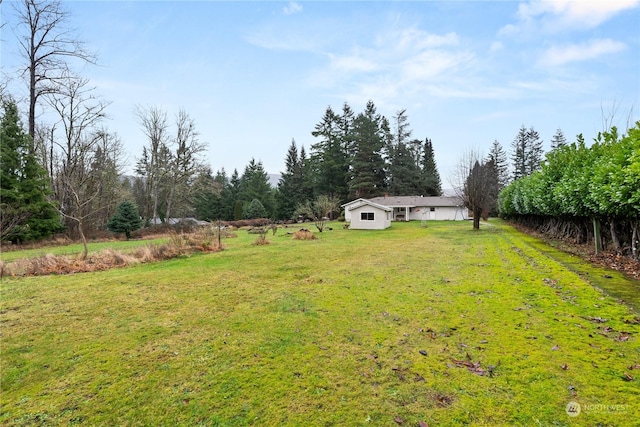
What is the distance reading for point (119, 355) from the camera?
349cm

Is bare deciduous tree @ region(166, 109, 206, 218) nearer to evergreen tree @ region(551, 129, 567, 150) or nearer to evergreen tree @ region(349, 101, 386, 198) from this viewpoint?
evergreen tree @ region(349, 101, 386, 198)

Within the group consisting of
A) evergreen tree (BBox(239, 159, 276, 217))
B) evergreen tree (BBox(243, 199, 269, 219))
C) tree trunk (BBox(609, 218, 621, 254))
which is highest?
evergreen tree (BBox(239, 159, 276, 217))

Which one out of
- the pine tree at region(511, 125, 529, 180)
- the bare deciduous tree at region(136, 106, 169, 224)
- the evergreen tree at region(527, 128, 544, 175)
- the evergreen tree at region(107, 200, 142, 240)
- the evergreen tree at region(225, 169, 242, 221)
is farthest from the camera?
the pine tree at region(511, 125, 529, 180)

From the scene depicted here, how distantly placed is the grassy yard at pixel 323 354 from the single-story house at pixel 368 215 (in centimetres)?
1849

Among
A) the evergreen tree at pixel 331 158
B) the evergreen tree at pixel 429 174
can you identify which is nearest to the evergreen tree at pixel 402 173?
the evergreen tree at pixel 429 174

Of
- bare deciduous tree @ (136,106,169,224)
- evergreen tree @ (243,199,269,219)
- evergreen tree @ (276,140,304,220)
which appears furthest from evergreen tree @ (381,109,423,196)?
bare deciduous tree @ (136,106,169,224)

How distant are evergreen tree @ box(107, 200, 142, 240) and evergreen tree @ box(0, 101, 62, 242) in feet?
9.67

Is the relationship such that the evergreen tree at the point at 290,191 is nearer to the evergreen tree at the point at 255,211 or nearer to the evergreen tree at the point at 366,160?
the evergreen tree at the point at 255,211

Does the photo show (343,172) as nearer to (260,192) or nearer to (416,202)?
(416,202)

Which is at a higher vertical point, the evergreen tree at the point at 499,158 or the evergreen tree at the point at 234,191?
the evergreen tree at the point at 499,158

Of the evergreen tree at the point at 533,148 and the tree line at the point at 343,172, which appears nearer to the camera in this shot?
the tree line at the point at 343,172

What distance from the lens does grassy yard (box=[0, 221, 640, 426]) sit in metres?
2.46

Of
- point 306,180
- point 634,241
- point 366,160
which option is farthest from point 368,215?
point 306,180

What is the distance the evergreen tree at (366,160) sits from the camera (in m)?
40.2
